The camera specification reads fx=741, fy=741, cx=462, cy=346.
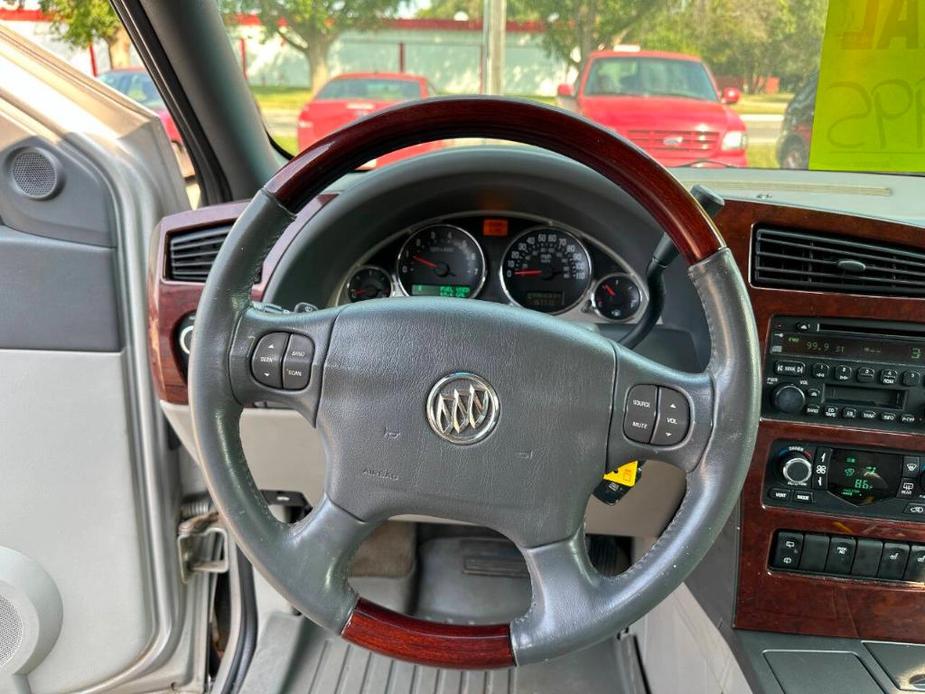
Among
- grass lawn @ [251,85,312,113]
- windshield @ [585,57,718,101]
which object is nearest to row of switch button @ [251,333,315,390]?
grass lawn @ [251,85,312,113]

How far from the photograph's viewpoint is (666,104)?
1699mm

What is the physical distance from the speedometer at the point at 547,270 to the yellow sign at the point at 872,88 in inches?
22.4

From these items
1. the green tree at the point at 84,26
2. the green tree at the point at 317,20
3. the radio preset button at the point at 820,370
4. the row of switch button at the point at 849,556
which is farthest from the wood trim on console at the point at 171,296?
A: the row of switch button at the point at 849,556

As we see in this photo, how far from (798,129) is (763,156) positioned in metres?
0.09

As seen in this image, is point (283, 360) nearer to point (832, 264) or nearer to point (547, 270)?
point (547, 270)

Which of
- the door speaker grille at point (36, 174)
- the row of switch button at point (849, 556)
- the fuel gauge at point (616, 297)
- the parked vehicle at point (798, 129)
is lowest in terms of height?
the row of switch button at point (849, 556)

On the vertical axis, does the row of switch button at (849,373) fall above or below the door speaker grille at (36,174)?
below

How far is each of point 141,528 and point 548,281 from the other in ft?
3.79

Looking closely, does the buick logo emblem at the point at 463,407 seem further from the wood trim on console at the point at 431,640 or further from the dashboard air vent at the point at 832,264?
the dashboard air vent at the point at 832,264

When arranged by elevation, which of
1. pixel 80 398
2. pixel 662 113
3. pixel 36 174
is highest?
pixel 662 113

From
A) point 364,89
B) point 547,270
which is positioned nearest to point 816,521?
point 547,270

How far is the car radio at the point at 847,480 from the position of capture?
4.17 ft

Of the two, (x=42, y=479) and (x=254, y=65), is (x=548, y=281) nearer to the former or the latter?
(x=254, y=65)

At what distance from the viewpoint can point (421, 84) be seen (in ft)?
5.48
